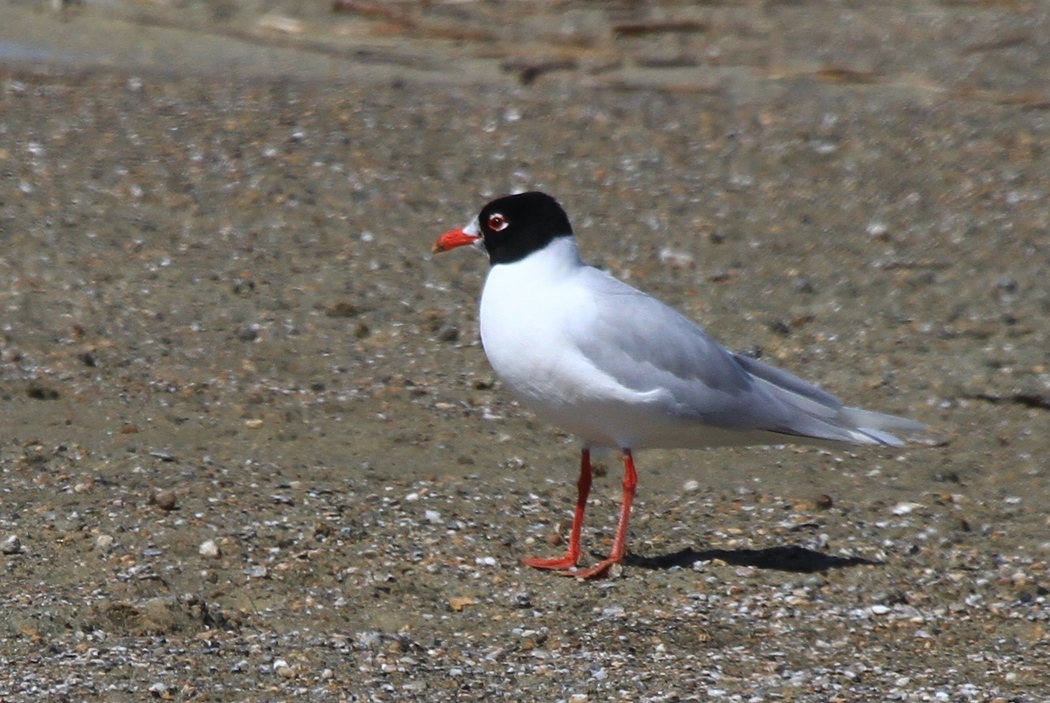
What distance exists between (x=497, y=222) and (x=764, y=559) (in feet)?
4.93

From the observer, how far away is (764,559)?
18.5 feet

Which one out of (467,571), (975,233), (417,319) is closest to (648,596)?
(467,571)

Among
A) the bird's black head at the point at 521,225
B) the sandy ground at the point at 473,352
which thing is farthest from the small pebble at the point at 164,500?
the bird's black head at the point at 521,225

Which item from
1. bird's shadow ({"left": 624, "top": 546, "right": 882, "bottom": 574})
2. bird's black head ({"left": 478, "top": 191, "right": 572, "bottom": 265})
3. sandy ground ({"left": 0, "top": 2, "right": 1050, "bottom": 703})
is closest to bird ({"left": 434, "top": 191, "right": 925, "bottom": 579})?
bird's black head ({"left": 478, "top": 191, "right": 572, "bottom": 265})

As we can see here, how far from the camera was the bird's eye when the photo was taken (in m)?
5.54

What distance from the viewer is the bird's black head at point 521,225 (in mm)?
5449

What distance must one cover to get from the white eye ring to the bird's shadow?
1227mm

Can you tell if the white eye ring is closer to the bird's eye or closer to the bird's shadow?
the bird's eye

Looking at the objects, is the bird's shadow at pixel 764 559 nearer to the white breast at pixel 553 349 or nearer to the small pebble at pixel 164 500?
the white breast at pixel 553 349

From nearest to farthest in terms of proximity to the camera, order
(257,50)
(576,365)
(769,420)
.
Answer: (576,365) < (769,420) < (257,50)

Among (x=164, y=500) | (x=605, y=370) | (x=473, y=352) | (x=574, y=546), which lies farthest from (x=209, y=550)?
(x=473, y=352)

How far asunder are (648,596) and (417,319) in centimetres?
307

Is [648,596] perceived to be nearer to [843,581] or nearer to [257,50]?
[843,581]

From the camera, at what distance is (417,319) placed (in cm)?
805
